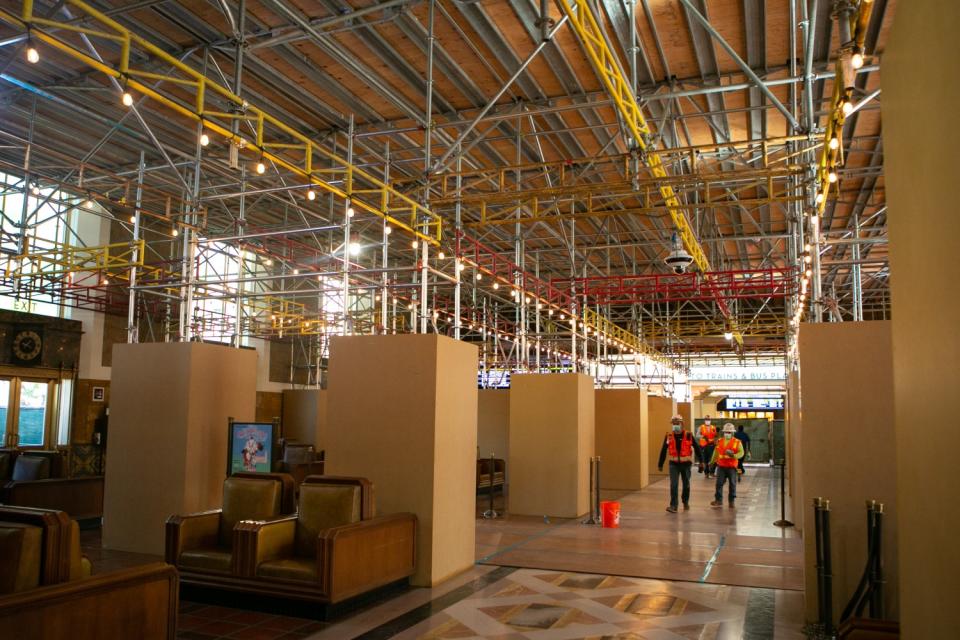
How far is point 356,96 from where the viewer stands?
11.5m

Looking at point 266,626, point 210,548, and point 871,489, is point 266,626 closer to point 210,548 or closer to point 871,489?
point 210,548

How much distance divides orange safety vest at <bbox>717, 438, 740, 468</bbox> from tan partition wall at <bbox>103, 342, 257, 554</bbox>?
9.12 m

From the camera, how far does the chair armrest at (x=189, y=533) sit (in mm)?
6980

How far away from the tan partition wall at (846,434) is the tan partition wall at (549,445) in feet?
22.3

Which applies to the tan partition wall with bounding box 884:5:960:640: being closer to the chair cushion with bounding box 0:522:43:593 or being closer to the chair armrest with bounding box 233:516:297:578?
the chair cushion with bounding box 0:522:43:593

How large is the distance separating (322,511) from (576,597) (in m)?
2.51

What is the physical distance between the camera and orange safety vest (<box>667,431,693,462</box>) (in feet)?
45.1

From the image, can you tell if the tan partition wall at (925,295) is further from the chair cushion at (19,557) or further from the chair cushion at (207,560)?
the chair cushion at (207,560)

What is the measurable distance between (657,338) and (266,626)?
84.3ft

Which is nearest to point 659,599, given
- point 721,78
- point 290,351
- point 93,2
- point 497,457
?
point 721,78

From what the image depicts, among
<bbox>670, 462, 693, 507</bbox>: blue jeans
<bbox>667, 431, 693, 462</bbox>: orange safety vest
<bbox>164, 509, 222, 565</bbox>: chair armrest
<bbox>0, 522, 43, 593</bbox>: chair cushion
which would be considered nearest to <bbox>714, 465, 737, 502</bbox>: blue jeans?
<bbox>670, 462, 693, 507</bbox>: blue jeans

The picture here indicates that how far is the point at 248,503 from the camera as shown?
24.2ft

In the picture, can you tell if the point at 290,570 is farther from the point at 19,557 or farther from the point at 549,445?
the point at 549,445

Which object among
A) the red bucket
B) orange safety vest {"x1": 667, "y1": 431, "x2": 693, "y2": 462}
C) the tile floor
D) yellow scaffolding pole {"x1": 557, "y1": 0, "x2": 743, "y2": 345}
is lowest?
the tile floor
